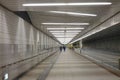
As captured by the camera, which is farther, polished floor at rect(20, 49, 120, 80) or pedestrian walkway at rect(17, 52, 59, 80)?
pedestrian walkway at rect(17, 52, 59, 80)

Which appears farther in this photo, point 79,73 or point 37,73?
point 37,73

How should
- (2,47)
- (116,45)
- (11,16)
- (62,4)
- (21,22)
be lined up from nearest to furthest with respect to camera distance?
1. (2,47)
2. (62,4)
3. (11,16)
4. (21,22)
5. (116,45)

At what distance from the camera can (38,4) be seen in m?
10.2

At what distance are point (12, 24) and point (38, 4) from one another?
173 centimetres

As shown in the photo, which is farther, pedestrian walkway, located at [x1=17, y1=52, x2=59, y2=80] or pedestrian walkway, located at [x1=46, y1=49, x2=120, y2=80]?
pedestrian walkway, located at [x1=17, y1=52, x2=59, y2=80]


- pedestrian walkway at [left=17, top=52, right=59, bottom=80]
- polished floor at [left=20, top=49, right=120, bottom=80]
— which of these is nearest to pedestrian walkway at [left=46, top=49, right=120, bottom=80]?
polished floor at [left=20, top=49, right=120, bottom=80]

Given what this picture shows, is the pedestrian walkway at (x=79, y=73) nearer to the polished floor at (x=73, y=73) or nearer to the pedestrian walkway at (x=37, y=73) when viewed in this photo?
the polished floor at (x=73, y=73)

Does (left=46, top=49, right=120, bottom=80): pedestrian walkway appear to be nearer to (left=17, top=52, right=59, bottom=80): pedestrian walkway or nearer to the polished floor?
the polished floor

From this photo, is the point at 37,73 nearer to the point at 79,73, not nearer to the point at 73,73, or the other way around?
the point at 73,73

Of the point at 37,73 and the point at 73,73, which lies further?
the point at 37,73

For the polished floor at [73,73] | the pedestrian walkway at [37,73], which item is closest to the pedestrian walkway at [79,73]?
the polished floor at [73,73]

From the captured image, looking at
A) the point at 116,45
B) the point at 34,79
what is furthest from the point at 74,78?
the point at 116,45

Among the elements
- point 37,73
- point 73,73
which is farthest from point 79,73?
point 37,73

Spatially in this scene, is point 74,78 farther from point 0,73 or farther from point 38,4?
point 0,73
